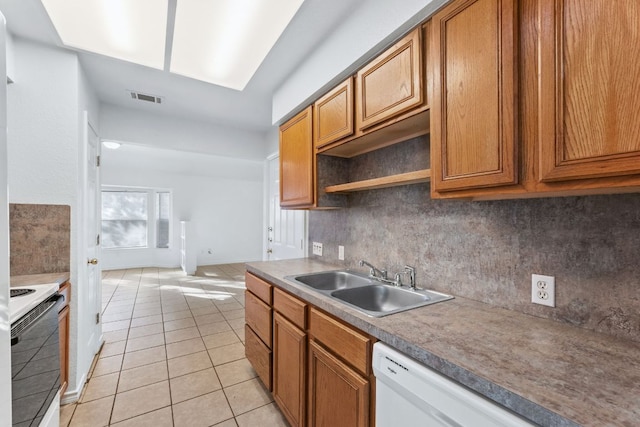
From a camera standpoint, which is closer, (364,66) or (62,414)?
(364,66)

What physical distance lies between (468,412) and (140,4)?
8.03 ft

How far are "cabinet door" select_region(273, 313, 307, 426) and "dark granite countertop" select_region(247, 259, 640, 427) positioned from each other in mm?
485

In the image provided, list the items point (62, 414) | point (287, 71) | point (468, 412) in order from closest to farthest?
1. point (468, 412)
2. point (62, 414)
3. point (287, 71)

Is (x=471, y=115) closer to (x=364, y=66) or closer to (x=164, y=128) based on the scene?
(x=364, y=66)

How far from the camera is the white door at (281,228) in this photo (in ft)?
9.59

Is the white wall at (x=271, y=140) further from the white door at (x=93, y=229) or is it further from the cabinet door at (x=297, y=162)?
the white door at (x=93, y=229)

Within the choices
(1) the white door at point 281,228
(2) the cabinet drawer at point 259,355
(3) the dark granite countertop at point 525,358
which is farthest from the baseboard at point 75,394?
(3) the dark granite countertop at point 525,358

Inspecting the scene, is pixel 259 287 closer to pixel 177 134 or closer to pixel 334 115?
pixel 334 115

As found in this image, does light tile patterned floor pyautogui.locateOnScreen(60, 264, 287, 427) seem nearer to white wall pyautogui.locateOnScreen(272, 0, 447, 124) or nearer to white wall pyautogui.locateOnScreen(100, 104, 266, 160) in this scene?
white wall pyautogui.locateOnScreen(100, 104, 266, 160)

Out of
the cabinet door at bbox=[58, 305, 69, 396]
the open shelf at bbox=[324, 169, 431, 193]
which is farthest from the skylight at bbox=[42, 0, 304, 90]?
the cabinet door at bbox=[58, 305, 69, 396]

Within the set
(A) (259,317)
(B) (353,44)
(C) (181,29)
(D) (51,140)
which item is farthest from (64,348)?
(B) (353,44)

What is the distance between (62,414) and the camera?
5.91 ft

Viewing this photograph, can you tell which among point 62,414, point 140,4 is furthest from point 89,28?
point 62,414

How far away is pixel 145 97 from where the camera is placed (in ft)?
9.16
